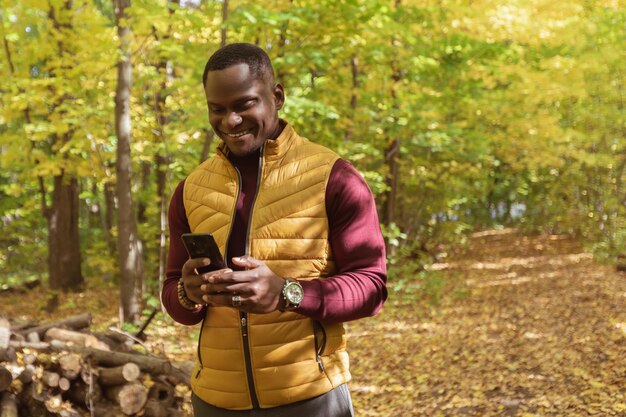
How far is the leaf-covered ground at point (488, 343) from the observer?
21.4 feet

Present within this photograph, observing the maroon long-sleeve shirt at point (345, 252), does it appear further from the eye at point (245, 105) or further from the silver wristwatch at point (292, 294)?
the eye at point (245, 105)

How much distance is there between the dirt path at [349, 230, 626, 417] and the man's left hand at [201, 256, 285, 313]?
5180mm

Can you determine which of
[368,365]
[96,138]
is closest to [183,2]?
[96,138]

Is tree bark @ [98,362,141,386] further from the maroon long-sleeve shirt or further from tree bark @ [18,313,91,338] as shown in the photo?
the maroon long-sleeve shirt

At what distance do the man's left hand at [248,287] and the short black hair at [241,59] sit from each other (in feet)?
2.03

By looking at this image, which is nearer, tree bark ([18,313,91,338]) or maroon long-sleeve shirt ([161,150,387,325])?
maroon long-sleeve shirt ([161,150,387,325])

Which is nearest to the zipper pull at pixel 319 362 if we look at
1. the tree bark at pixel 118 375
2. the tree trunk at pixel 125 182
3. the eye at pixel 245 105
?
the eye at pixel 245 105

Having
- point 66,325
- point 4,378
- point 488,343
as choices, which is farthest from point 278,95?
point 488,343

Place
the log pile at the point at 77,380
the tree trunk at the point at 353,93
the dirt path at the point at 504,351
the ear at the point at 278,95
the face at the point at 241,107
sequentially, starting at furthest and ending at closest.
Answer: the tree trunk at the point at 353,93, the dirt path at the point at 504,351, the log pile at the point at 77,380, the ear at the point at 278,95, the face at the point at 241,107

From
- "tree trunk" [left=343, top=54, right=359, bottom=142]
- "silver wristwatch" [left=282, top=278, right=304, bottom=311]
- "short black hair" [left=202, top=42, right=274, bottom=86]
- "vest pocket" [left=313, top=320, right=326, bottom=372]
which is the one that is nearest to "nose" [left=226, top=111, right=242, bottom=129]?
"short black hair" [left=202, top=42, right=274, bottom=86]

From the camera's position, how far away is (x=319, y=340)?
1.87 metres

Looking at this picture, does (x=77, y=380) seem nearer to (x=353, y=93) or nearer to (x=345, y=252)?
(x=345, y=252)

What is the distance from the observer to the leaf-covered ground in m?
6.51

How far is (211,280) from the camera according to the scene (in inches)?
62.8
